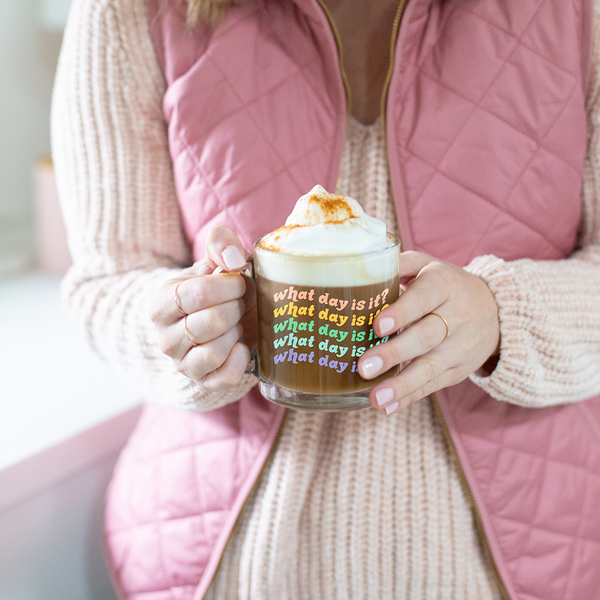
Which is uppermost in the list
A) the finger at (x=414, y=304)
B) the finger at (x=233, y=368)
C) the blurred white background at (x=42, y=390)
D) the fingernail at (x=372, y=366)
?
the finger at (x=414, y=304)

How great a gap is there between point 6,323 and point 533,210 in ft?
4.01

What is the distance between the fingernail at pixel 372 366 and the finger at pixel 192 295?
161 millimetres

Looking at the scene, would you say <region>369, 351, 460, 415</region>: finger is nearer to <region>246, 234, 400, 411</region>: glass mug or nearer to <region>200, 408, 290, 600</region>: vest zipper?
<region>246, 234, 400, 411</region>: glass mug

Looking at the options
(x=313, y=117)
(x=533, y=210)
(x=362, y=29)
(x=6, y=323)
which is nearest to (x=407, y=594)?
(x=533, y=210)

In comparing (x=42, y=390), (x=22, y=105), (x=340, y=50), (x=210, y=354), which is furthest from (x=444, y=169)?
(x=22, y=105)

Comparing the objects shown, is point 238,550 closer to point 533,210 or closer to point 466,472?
point 466,472

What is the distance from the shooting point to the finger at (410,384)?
1.95 feet

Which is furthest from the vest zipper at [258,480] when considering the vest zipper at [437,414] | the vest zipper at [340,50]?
the vest zipper at [340,50]

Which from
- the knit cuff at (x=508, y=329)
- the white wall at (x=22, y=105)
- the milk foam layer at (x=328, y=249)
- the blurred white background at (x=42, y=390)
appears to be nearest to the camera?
the milk foam layer at (x=328, y=249)

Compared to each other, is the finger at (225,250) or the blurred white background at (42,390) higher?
the finger at (225,250)

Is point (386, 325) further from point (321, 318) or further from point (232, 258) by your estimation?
point (232, 258)

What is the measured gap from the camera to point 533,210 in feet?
2.79

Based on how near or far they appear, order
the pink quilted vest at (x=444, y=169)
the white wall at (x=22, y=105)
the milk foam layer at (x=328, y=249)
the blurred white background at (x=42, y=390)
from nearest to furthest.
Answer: the milk foam layer at (x=328, y=249) → the pink quilted vest at (x=444, y=169) → the blurred white background at (x=42, y=390) → the white wall at (x=22, y=105)

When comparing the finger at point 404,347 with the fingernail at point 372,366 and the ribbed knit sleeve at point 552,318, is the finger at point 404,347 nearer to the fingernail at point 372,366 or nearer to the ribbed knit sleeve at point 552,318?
the fingernail at point 372,366
